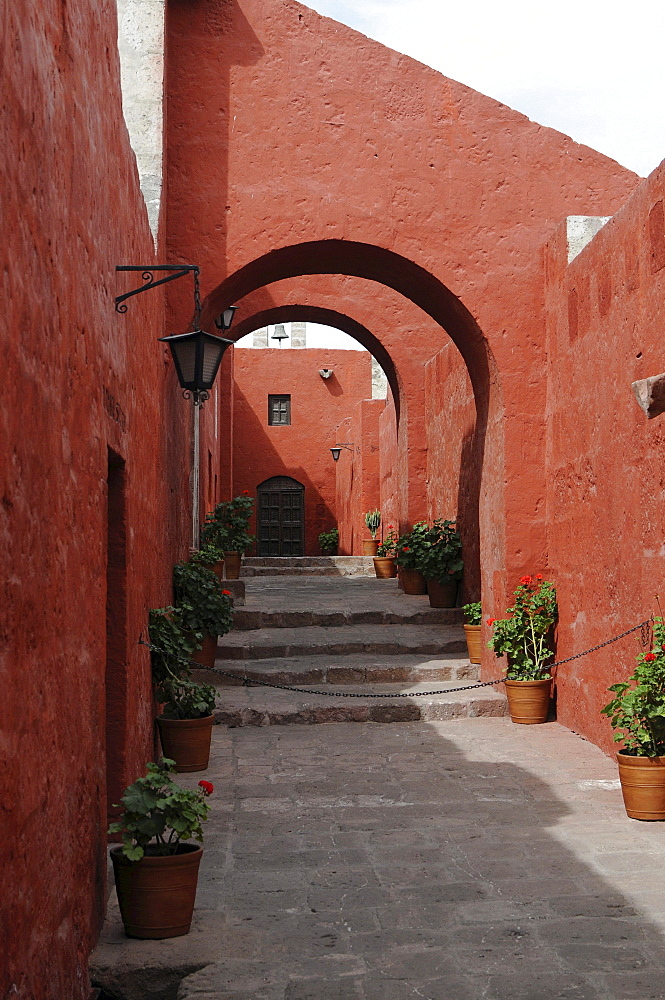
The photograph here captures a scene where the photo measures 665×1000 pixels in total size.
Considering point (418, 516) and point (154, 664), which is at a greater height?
point (418, 516)

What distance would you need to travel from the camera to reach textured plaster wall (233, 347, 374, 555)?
2383cm

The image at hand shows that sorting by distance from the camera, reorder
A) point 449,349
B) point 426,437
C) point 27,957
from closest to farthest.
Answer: point 27,957, point 449,349, point 426,437

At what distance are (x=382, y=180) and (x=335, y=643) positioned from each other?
4008mm

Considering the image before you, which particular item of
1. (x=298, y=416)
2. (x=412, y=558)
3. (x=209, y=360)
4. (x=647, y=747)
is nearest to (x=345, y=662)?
(x=412, y=558)

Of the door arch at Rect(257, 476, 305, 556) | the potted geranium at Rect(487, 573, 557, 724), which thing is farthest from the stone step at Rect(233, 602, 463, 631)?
the door arch at Rect(257, 476, 305, 556)

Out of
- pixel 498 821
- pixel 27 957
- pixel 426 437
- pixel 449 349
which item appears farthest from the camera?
pixel 426 437

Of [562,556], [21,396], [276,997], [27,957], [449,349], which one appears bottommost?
[276,997]

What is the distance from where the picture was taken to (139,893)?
11.3 ft

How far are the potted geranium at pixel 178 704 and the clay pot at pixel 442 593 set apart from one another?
472cm

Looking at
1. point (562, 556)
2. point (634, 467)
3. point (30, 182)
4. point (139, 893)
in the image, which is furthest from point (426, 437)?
point (30, 182)

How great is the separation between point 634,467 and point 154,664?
9.95ft

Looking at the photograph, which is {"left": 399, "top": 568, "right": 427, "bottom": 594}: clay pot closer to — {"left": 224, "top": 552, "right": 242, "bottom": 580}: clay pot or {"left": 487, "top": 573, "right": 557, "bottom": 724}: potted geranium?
{"left": 224, "top": 552, "right": 242, "bottom": 580}: clay pot

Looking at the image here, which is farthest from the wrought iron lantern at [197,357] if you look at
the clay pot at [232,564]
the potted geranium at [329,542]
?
the potted geranium at [329,542]

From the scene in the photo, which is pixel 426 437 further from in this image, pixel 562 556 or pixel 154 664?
pixel 154 664
